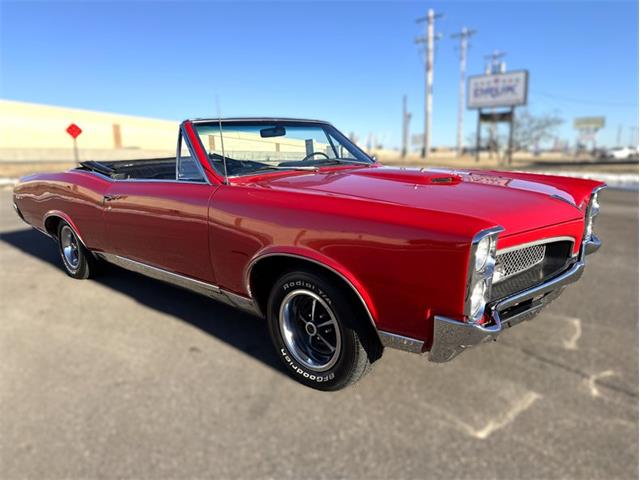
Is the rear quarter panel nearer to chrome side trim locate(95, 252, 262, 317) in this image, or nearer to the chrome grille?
chrome side trim locate(95, 252, 262, 317)

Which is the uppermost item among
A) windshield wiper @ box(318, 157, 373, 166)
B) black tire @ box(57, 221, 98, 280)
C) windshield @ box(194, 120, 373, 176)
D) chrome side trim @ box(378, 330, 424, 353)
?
windshield @ box(194, 120, 373, 176)

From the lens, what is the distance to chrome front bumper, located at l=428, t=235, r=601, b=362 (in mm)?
1318

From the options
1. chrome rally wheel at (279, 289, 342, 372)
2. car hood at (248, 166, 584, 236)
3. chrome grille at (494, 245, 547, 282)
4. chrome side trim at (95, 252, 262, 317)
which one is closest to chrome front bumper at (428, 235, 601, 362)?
chrome grille at (494, 245, 547, 282)

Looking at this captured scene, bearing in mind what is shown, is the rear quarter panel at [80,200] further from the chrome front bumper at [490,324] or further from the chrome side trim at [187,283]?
the chrome front bumper at [490,324]

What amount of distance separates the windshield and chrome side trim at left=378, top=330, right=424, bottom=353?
0.94 metres

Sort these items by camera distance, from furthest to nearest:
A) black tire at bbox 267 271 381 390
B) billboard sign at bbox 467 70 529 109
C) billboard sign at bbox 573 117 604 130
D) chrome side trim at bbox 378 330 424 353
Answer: billboard sign at bbox 573 117 604 130 < billboard sign at bbox 467 70 529 109 < chrome side trim at bbox 378 330 424 353 < black tire at bbox 267 271 381 390

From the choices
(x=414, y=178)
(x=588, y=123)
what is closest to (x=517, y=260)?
(x=414, y=178)

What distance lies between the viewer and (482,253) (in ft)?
4.49

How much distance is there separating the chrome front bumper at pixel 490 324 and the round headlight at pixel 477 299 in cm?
4

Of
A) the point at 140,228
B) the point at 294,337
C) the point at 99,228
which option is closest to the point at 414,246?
the point at 294,337

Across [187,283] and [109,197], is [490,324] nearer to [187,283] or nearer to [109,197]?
[187,283]

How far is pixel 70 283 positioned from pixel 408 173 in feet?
5.09

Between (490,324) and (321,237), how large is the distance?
0.60 meters

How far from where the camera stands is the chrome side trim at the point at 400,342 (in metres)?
1.42
